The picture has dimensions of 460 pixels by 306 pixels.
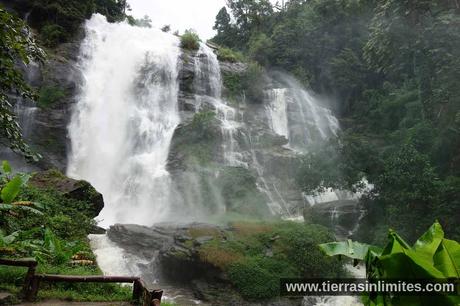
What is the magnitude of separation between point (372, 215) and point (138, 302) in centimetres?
1512

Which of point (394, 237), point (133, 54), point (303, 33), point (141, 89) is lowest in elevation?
point (394, 237)

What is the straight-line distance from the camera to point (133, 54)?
29.1 m

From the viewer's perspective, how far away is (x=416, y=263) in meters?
2.07

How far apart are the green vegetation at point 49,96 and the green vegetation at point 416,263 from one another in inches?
933

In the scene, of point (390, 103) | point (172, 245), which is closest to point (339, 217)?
point (172, 245)

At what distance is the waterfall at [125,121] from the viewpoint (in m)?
21.1

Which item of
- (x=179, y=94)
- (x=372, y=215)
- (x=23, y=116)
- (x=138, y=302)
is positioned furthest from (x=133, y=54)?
(x=138, y=302)

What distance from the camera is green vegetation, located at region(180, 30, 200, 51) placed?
31.8m

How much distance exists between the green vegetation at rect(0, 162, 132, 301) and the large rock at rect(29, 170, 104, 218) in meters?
2.04

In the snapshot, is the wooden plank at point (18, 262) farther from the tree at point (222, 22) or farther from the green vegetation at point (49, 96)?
the tree at point (222, 22)

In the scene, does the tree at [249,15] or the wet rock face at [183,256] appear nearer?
the wet rock face at [183,256]

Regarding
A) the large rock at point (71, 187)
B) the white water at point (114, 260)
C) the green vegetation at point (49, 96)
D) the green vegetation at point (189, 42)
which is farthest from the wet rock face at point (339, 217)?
the green vegetation at point (189, 42)

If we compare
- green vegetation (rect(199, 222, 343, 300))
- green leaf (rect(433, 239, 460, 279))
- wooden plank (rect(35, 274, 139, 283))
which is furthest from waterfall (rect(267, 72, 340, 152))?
green leaf (rect(433, 239, 460, 279))

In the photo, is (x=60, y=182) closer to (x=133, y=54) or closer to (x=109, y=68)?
(x=109, y=68)
